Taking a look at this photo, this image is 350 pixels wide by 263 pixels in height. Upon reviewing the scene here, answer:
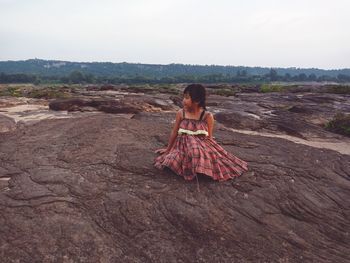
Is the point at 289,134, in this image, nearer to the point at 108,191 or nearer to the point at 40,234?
the point at 108,191

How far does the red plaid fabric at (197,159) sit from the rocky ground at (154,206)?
0.20m

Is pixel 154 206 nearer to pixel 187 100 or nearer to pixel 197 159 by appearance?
pixel 197 159

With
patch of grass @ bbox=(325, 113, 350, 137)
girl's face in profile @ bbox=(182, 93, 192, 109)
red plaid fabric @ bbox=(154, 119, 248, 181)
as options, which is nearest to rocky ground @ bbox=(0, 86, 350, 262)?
red plaid fabric @ bbox=(154, 119, 248, 181)

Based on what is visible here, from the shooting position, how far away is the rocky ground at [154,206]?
545 centimetres

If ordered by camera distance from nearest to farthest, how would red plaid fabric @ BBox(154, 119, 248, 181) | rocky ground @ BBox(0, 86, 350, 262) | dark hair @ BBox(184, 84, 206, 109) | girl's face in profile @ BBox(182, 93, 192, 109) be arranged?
rocky ground @ BBox(0, 86, 350, 262) → red plaid fabric @ BBox(154, 119, 248, 181) → dark hair @ BBox(184, 84, 206, 109) → girl's face in profile @ BBox(182, 93, 192, 109)

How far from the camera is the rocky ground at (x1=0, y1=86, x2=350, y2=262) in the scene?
545 cm

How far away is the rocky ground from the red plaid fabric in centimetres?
20

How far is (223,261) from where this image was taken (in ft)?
17.4

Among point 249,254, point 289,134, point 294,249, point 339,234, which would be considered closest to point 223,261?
point 249,254

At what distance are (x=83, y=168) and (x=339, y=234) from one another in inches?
196

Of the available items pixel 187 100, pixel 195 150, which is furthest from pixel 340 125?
pixel 195 150

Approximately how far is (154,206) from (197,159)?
52.3 inches

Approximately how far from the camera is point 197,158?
7246mm

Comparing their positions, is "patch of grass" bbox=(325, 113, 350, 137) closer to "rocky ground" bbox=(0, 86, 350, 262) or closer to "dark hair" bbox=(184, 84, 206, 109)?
"rocky ground" bbox=(0, 86, 350, 262)
